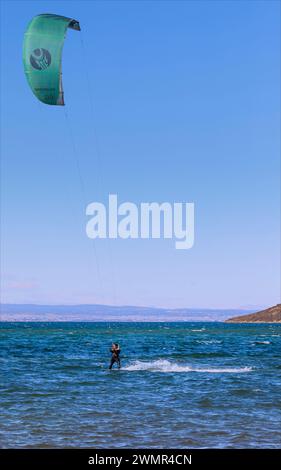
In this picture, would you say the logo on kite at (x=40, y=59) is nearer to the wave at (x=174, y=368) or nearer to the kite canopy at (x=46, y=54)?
the kite canopy at (x=46, y=54)

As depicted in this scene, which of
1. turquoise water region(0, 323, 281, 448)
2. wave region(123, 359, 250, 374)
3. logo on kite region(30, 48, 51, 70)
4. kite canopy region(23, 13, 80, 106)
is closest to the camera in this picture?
turquoise water region(0, 323, 281, 448)

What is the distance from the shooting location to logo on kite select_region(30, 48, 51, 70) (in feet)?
94.6

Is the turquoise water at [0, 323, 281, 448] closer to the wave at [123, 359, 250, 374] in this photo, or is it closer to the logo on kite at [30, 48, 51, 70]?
the wave at [123, 359, 250, 374]

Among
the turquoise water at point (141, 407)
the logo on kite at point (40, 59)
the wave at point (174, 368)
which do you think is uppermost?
the logo on kite at point (40, 59)

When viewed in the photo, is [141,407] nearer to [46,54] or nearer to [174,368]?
[46,54]

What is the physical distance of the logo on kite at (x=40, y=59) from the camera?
28845 millimetres

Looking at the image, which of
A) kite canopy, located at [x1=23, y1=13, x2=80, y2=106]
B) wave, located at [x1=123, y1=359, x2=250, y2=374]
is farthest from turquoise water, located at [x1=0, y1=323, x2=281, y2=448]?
kite canopy, located at [x1=23, y1=13, x2=80, y2=106]

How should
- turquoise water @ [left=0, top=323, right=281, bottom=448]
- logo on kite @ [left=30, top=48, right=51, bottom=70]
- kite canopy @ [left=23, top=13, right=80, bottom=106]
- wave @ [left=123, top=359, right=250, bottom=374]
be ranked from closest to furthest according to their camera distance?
1. turquoise water @ [left=0, top=323, right=281, bottom=448]
2. kite canopy @ [left=23, top=13, right=80, bottom=106]
3. logo on kite @ [left=30, top=48, right=51, bottom=70]
4. wave @ [left=123, top=359, right=250, bottom=374]

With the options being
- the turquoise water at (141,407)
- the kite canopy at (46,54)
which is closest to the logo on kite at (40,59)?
the kite canopy at (46,54)

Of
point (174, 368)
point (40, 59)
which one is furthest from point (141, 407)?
point (174, 368)

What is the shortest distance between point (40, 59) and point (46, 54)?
33 centimetres

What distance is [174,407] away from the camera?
992 inches

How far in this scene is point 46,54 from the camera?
2886cm
